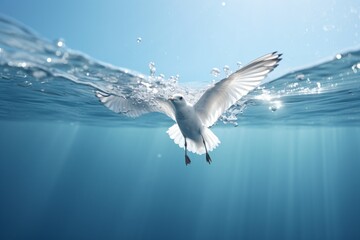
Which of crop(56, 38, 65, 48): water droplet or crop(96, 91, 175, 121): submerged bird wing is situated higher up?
crop(56, 38, 65, 48): water droplet

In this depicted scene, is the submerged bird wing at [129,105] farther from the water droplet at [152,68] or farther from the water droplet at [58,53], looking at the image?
the water droplet at [58,53]

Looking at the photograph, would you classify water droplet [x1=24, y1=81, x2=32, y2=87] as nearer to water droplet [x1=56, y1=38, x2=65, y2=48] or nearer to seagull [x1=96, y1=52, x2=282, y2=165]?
water droplet [x1=56, y1=38, x2=65, y2=48]

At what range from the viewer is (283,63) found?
31.1 feet

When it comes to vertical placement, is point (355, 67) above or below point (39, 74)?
above

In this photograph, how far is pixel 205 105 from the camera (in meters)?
7.01

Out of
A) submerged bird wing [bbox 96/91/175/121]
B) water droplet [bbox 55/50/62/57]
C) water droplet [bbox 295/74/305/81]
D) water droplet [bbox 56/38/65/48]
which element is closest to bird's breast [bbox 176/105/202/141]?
submerged bird wing [bbox 96/91/175/121]

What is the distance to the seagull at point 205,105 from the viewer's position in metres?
5.53

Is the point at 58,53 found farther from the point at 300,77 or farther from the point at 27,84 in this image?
the point at 300,77

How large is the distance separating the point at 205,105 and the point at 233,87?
943mm

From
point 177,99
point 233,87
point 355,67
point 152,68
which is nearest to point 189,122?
point 177,99

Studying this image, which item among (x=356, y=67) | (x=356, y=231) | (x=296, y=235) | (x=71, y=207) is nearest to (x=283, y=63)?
(x=356, y=67)

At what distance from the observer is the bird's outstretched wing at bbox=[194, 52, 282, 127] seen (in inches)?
209

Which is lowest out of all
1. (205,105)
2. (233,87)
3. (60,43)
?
(205,105)

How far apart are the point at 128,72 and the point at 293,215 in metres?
54.3
